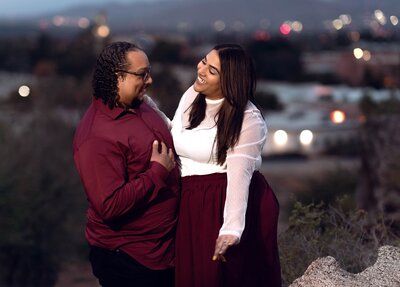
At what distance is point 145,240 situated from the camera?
3.55 m

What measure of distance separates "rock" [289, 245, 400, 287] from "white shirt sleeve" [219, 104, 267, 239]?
684 millimetres

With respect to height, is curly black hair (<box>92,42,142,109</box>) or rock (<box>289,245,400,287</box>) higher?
curly black hair (<box>92,42,142,109</box>)

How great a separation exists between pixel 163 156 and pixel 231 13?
91.4 metres

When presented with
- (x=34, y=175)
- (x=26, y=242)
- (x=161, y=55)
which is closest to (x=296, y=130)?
(x=161, y=55)

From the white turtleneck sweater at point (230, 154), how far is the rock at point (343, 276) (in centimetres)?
67

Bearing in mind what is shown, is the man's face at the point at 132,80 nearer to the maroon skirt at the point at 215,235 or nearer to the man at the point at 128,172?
the man at the point at 128,172

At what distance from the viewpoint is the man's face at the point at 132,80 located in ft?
11.6

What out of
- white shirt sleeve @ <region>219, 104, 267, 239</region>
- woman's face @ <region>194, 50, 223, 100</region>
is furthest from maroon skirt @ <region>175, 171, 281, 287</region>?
woman's face @ <region>194, 50, 223, 100</region>

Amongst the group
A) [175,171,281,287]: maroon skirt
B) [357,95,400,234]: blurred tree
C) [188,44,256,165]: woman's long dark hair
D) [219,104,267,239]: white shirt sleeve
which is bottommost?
[357,95,400,234]: blurred tree

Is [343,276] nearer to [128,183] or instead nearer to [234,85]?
[234,85]

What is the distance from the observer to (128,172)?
11.5 ft

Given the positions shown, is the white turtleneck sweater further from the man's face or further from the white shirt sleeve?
the man's face

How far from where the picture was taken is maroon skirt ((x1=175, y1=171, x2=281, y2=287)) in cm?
360

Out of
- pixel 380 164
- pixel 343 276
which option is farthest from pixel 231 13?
pixel 343 276
